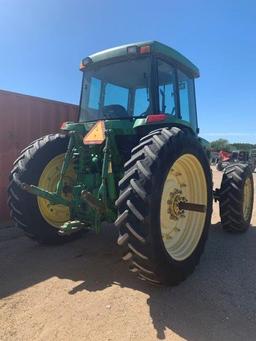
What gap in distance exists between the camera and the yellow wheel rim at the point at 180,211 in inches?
146

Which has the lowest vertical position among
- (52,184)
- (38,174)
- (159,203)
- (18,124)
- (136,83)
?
(159,203)

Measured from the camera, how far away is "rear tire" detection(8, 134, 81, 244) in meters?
4.45

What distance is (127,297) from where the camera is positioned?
3361mm

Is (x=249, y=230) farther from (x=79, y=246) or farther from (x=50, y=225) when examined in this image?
(x=50, y=225)

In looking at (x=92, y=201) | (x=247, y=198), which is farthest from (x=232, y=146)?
(x=92, y=201)

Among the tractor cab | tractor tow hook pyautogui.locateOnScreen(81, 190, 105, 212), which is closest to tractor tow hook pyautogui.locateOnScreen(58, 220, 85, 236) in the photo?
tractor tow hook pyautogui.locateOnScreen(81, 190, 105, 212)

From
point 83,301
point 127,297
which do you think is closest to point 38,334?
point 83,301

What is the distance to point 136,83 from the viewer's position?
15.0 ft

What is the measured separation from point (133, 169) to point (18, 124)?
437 centimetres

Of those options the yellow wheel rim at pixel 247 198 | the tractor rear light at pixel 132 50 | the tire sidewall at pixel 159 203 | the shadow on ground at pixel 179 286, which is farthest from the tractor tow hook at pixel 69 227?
the yellow wheel rim at pixel 247 198

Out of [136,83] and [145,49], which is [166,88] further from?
[145,49]

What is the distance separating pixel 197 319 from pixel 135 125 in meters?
2.14

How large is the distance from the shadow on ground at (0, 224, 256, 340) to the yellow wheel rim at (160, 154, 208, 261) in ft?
1.26

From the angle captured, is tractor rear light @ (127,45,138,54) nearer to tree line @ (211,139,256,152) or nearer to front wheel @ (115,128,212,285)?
front wheel @ (115,128,212,285)
